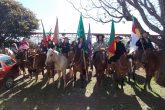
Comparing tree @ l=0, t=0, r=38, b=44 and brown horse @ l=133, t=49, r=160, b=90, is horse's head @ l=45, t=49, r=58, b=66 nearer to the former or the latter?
brown horse @ l=133, t=49, r=160, b=90

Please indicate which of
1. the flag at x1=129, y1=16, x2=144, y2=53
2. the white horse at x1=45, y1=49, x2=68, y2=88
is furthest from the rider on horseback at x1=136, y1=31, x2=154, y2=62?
the white horse at x1=45, y1=49, x2=68, y2=88

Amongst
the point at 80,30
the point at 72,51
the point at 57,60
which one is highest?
the point at 80,30

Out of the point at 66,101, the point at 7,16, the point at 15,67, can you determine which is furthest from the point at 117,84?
the point at 7,16

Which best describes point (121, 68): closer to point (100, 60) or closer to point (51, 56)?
point (100, 60)

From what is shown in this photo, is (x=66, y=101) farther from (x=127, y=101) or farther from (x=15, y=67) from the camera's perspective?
(x=15, y=67)

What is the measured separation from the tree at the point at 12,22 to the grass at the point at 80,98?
70.7ft

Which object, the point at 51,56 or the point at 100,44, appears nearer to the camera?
the point at 51,56

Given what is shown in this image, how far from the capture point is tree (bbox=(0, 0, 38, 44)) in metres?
38.8

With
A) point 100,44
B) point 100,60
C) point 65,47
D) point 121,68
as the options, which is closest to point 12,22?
point 65,47

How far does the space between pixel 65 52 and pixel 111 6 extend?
3.54 meters

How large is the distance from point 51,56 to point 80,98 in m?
3.17

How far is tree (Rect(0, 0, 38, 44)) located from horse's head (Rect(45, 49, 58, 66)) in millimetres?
22576

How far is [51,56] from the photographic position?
17.4 meters

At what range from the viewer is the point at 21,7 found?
41.8 metres
